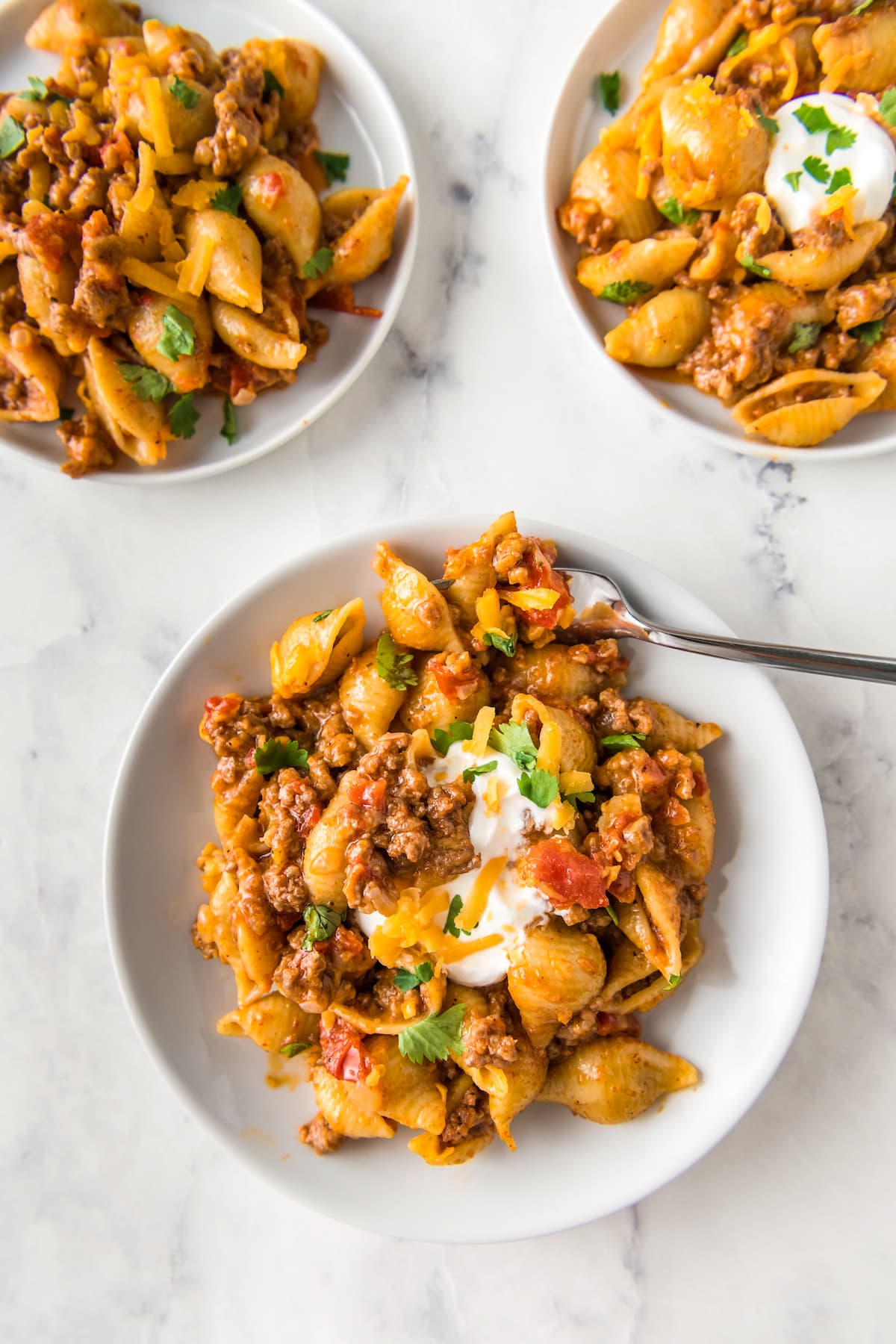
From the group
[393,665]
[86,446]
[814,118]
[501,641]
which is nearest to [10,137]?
[86,446]

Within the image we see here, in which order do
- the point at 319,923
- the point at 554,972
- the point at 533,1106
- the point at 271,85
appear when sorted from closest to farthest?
1. the point at 554,972
2. the point at 319,923
3. the point at 533,1106
4. the point at 271,85

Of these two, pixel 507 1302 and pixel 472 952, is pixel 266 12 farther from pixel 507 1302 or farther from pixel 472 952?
pixel 507 1302

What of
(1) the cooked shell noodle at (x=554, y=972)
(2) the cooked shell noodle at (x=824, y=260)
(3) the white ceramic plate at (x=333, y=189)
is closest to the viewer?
(1) the cooked shell noodle at (x=554, y=972)

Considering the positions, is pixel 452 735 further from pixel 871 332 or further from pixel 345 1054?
pixel 871 332

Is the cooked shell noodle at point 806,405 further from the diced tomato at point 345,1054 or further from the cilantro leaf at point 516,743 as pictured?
the diced tomato at point 345,1054

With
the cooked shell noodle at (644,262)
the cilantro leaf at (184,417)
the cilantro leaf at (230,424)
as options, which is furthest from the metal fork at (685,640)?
the cilantro leaf at (184,417)

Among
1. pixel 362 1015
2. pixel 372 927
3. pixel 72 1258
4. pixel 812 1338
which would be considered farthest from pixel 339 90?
pixel 812 1338
